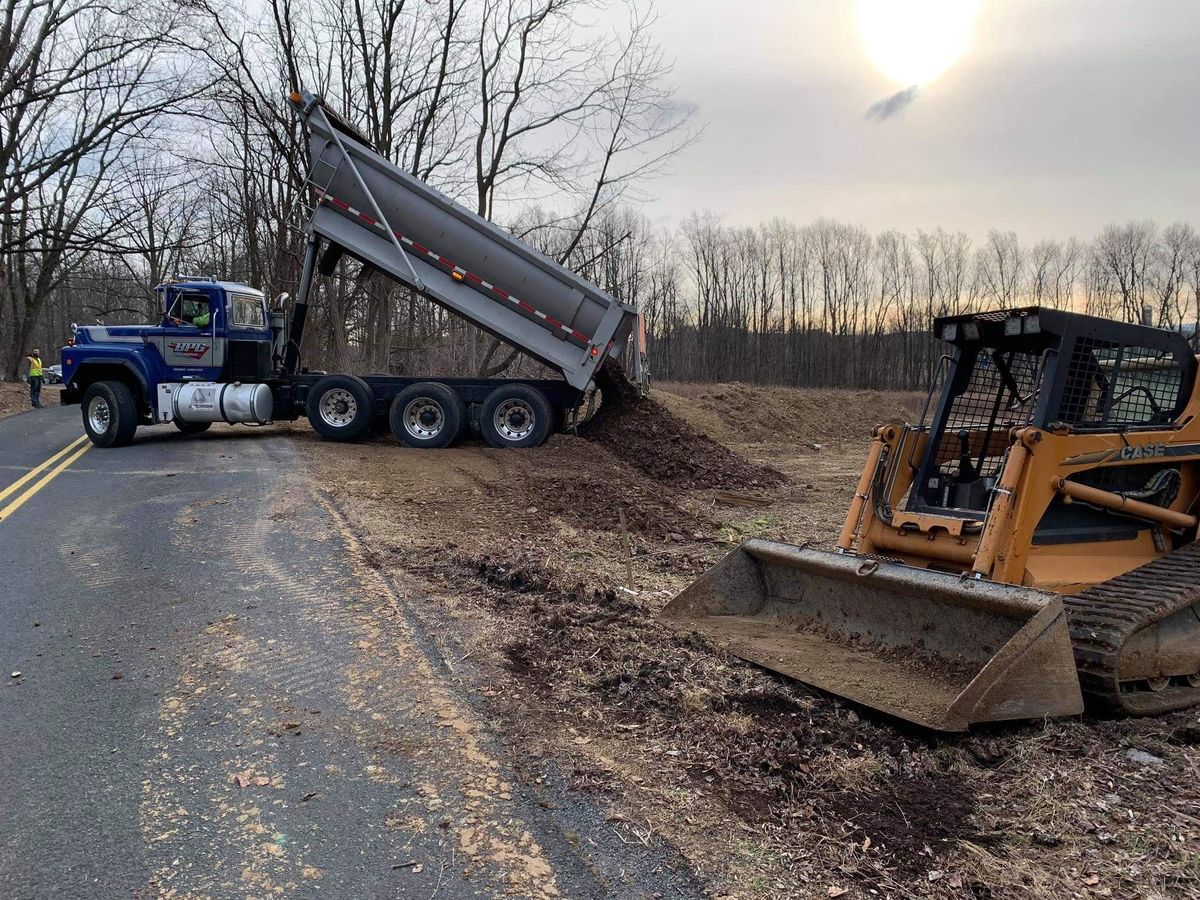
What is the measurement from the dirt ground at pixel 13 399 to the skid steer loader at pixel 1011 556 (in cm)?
2346

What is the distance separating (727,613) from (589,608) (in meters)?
0.97

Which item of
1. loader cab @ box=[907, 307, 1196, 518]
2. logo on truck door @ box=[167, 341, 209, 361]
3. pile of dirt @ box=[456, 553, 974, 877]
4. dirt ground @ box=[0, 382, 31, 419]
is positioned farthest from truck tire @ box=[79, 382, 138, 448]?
loader cab @ box=[907, 307, 1196, 518]

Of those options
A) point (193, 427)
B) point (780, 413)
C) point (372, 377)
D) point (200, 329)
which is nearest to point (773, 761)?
point (372, 377)

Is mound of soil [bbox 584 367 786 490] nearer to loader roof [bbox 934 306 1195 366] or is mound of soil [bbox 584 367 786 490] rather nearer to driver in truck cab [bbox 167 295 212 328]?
driver in truck cab [bbox 167 295 212 328]

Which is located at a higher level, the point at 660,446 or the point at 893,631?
the point at 660,446

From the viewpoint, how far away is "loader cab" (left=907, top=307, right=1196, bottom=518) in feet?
16.2

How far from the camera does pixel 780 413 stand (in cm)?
2972

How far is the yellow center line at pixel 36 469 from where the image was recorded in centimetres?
1075

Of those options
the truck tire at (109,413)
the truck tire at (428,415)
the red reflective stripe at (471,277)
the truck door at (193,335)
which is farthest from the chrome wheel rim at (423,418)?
the truck tire at (109,413)

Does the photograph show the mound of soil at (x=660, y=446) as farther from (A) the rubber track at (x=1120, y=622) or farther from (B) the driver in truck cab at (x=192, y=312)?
(A) the rubber track at (x=1120, y=622)

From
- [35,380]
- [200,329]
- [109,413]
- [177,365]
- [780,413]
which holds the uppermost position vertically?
[200,329]

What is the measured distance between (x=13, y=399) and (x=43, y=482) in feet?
60.9

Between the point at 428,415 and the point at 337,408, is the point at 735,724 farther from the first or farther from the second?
the point at 337,408

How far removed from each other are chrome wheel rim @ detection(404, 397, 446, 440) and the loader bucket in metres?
9.46
